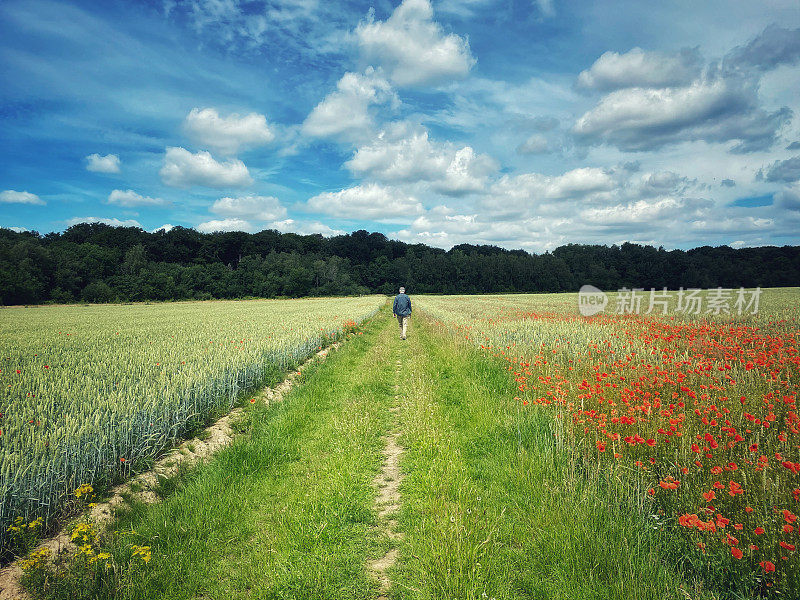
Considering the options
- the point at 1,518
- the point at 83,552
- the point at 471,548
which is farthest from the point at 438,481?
the point at 1,518

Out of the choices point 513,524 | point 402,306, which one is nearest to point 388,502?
point 513,524

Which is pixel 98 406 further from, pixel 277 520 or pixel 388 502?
pixel 388 502

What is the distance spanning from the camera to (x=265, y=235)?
394 ft

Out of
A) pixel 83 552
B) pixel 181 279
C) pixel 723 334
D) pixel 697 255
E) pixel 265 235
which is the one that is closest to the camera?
pixel 83 552

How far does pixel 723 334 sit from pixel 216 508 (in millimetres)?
13551

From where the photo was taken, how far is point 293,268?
88.1m

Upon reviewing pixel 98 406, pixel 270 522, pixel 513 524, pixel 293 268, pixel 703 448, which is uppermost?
pixel 293 268

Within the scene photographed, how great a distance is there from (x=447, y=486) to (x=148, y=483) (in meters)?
4.00

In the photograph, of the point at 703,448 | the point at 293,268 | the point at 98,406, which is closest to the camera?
the point at 703,448

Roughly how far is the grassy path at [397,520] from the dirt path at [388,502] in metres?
0.02

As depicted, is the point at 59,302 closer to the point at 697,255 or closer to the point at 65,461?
the point at 65,461

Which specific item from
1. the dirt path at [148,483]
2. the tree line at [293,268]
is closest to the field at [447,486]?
the dirt path at [148,483]

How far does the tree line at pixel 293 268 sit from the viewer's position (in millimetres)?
62438

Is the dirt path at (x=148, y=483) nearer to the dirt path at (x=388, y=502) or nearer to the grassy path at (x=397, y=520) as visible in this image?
the grassy path at (x=397, y=520)
